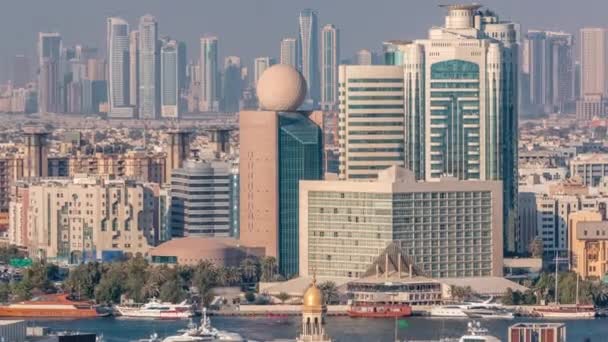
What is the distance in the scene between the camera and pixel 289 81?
188ft

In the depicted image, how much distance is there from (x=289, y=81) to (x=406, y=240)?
5568 millimetres

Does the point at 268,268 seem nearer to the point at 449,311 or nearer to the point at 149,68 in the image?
the point at 449,311

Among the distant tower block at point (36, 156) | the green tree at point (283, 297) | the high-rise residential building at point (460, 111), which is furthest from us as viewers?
the distant tower block at point (36, 156)

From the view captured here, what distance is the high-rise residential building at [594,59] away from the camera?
123m

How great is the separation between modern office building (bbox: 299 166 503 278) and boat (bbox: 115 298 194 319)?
2945 mm

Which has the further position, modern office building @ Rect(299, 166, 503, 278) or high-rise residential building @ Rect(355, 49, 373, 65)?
high-rise residential building @ Rect(355, 49, 373, 65)

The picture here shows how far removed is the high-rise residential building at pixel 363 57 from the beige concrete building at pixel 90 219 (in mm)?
32231

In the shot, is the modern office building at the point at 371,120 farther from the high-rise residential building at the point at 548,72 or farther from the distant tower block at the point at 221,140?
the high-rise residential building at the point at 548,72

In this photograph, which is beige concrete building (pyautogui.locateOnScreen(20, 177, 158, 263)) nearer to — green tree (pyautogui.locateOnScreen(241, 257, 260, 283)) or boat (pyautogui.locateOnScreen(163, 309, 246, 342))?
green tree (pyautogui.locateOnScreen(241, 257, 260, 283))

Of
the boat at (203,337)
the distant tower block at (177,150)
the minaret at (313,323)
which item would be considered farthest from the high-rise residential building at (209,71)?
the minaret at (313,323)

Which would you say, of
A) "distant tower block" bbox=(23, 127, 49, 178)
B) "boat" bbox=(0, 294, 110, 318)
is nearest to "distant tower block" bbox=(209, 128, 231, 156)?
"distant tower block" bbox=(23, 127, 49, 178)

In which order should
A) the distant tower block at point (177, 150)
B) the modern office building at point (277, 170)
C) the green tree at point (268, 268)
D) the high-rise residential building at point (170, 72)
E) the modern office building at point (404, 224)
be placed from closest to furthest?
the modern office building at point (404, 224) → the green tree at point (268, 268) → the modern office building at point (277, 170) → the distant tower block at point (177, 150) → the high-rise residential building at point (170, 72)

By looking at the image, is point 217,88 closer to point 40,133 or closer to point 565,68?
point 565,68

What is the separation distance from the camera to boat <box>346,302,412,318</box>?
1997 inches
